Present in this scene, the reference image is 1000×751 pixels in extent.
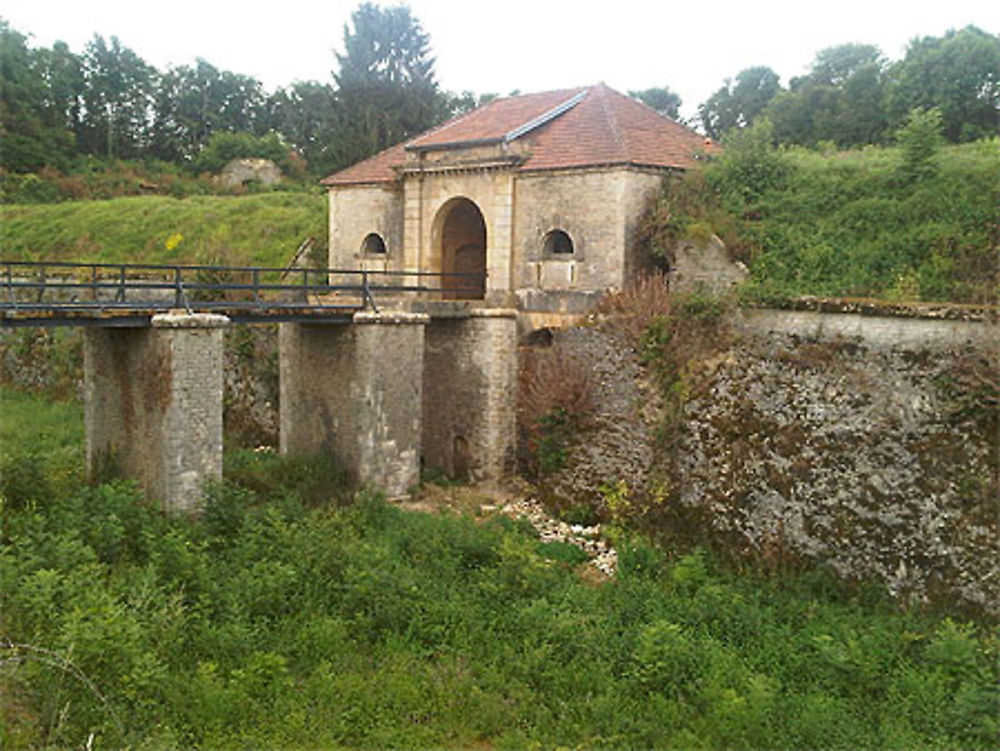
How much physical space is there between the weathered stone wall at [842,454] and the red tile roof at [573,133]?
5.43 m

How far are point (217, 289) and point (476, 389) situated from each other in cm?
556

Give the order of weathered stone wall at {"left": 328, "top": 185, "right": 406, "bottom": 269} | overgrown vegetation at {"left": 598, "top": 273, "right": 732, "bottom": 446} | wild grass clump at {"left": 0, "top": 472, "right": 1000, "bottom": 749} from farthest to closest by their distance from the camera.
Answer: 1. weathered stone wall at {"left": 328, "top": 185, "right": 406, "bottom": 269}
2. overgrown vegetation at {"left": 598, "top": 273, "right": 732, "bottom": 446}
3. wild grass clump at {"left": 0, "top": 472, "right": 1000, "bottom": 749}

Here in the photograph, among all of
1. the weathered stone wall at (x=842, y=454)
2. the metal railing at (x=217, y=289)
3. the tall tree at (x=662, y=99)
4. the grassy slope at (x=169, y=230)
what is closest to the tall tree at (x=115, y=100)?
the grassy slope at (x=169, y=230)

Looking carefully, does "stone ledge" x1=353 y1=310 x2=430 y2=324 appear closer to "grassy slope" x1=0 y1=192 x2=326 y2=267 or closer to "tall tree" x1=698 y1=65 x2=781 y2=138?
"grassy slope" x1=0 y1=192 x2=326 y2=267

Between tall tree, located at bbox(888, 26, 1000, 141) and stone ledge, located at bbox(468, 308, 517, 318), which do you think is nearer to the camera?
stone ledge, located at bbox(468, 308, 517, 318)

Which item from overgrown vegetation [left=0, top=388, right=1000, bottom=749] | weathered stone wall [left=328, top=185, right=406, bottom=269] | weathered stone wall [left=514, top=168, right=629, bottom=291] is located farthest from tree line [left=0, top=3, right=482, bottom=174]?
overgrown vegetation [left=0, top=388, right=1000, bottom=749]

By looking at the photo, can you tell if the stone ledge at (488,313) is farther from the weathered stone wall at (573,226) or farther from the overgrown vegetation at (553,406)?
the weathered stone wall at (573,226)

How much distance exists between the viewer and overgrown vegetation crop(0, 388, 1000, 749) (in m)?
8.41

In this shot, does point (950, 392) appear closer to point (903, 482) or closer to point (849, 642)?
point (903, 482)

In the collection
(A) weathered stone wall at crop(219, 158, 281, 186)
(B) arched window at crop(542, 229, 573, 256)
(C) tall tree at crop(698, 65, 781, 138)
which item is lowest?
(B) arched window at crop(542, 229, 573, 256)

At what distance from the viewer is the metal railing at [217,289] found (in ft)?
43.8

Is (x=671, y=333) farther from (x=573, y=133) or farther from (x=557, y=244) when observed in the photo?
(x=573, y=133)

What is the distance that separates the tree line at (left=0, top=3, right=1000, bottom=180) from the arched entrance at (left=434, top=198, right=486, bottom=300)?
15.0 metres

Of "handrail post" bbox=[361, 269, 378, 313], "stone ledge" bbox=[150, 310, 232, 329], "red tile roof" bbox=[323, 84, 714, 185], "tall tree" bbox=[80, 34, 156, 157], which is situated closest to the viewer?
"stone ledge" bbox=[150, 310, 232, 329]
